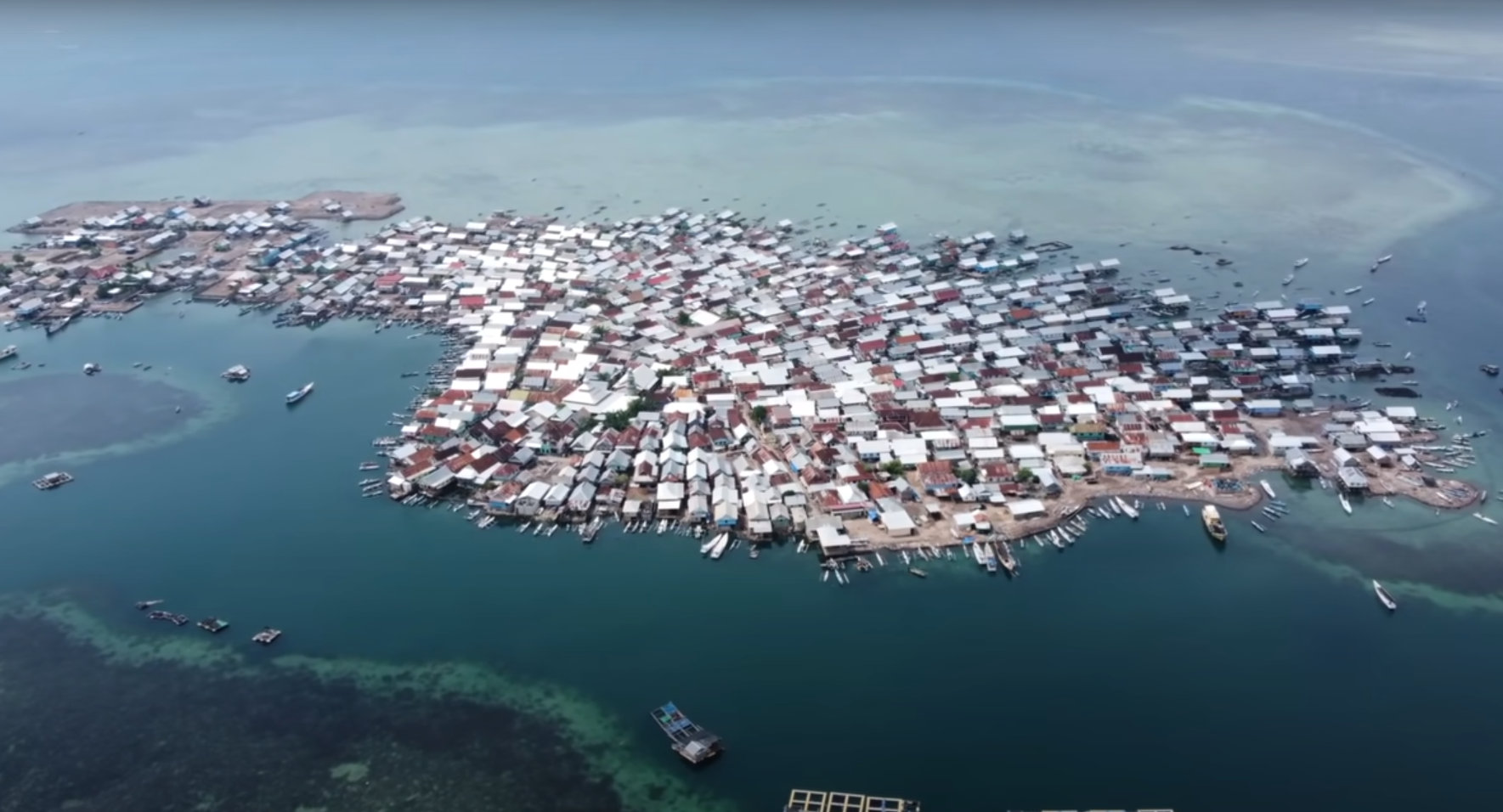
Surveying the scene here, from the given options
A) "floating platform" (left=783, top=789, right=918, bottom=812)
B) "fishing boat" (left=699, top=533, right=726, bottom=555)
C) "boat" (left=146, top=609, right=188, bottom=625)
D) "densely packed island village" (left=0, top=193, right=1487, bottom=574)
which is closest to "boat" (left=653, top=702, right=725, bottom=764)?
"floating platform" (left=783, top=789, right=918, bottom=812)

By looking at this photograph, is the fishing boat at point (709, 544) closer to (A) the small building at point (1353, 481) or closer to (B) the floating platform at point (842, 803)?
(B) the floating platform at point (842, 803)

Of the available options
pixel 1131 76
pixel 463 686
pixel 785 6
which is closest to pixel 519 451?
pixel 463 686

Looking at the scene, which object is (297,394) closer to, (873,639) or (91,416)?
(91,416)

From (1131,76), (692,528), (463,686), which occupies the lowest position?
(463,686)

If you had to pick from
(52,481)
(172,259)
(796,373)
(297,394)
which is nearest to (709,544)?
(796,373)

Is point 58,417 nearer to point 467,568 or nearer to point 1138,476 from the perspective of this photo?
point 467,568

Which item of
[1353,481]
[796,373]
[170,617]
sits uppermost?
[796,373]
